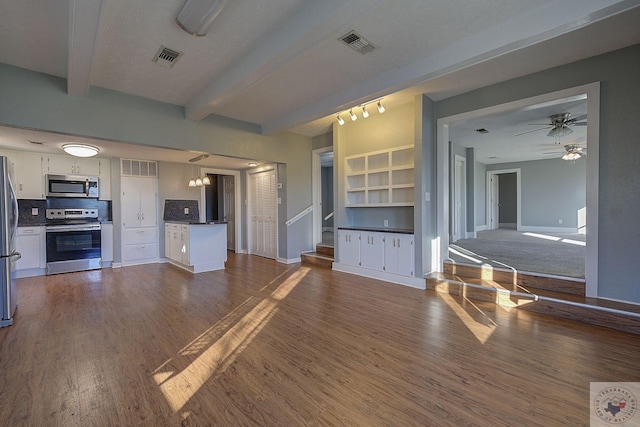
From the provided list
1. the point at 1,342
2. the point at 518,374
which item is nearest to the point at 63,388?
the point at 1,342

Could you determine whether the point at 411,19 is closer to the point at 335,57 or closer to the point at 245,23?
the point at 335,57

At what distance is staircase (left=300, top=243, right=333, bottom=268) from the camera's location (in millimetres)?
5809

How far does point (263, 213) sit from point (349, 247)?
280 centimetres

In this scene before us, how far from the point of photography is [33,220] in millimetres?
5551

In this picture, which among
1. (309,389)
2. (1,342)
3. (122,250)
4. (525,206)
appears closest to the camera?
(309,389)

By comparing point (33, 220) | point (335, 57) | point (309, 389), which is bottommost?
point (309, 389)

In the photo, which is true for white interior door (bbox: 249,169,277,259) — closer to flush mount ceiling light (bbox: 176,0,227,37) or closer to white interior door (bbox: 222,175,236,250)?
white interior door (bbox: 222,175,236,250)

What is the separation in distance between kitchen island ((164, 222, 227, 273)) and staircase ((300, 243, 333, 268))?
1.73m

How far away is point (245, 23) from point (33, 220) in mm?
5992

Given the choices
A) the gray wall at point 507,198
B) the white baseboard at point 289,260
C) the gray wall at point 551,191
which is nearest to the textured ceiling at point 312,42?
the white baseboard at point 289,260

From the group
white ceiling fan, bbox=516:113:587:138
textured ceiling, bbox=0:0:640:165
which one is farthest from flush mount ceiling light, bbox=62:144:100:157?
white ceiling fan, bbox=516:113:587:138

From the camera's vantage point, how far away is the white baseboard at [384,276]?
4.27 meters

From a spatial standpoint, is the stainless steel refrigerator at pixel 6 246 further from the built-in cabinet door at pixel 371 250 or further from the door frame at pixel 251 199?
the built-in cabinet door at pixel 371 250

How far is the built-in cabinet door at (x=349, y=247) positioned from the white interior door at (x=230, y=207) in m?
3.92
